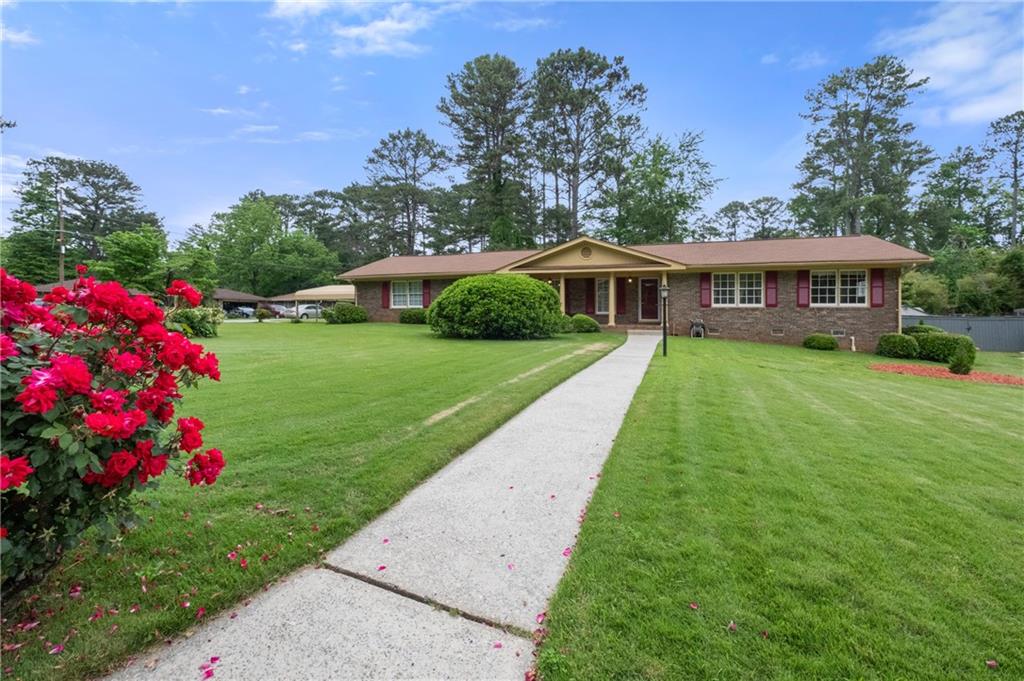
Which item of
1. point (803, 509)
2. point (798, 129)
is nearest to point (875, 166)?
point (798, 129)

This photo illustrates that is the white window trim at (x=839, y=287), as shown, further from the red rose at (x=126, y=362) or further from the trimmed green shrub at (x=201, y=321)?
the trimmed green shrub at (x=201, y=321)

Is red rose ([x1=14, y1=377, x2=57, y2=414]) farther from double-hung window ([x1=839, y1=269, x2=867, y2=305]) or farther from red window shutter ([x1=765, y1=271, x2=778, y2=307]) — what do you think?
double-hung window ([x1=839, y1=269, x2=867, y2=305])

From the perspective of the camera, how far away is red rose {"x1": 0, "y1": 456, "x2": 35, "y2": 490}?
1.42m

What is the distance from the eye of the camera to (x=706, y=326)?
18.2 metres

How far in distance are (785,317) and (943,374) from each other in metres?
6.27

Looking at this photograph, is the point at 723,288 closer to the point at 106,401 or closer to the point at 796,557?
the point at 796,557

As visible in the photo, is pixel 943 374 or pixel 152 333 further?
pixel 943 374

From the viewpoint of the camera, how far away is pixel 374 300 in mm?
24703

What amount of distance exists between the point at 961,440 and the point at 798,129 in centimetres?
3745

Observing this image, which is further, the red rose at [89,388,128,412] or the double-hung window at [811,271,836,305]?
the double-hung window at [811,271,836,305]

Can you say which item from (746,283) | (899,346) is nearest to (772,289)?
(746,283)

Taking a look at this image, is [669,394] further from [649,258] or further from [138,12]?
[649,258]

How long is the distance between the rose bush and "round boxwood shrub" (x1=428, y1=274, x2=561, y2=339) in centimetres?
1274

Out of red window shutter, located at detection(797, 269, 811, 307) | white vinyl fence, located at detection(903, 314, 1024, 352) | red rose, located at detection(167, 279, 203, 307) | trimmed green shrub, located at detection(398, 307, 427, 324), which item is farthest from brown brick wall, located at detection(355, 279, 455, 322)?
white vinyl fence, located at detection(903, 314, 1024, 352)
